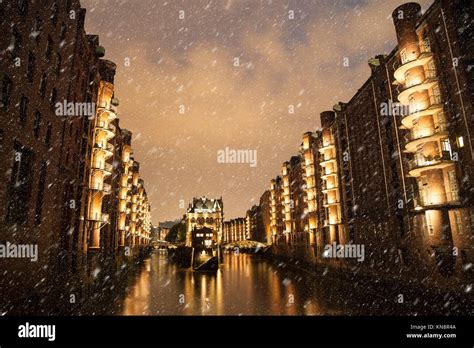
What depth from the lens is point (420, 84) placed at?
23.0 metres

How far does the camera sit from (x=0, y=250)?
1530 centimetres

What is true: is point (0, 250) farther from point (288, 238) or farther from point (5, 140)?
point (288, 238)

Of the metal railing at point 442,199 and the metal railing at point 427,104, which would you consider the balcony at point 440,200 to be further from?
the metal railing at point 427,104

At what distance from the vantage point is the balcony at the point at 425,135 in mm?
21673

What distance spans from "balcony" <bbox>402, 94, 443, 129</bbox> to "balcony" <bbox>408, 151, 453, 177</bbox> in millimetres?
3275

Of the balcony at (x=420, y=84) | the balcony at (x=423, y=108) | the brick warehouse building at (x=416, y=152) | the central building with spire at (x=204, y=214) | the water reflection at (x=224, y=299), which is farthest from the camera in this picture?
the central building with spire at (x=204, y=214)

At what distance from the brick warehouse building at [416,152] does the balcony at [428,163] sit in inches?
2.5

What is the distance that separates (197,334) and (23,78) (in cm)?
1795

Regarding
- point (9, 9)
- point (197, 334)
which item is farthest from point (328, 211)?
point (9, 9)

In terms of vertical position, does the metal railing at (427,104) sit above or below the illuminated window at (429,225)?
above
